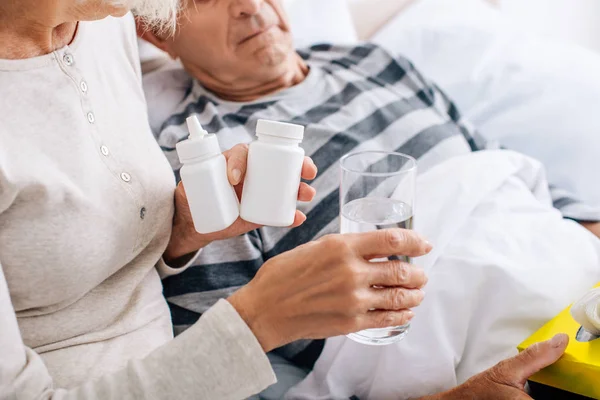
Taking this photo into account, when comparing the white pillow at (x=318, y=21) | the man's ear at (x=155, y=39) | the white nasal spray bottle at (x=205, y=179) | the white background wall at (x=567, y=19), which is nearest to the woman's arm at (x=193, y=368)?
the white nasal spray bottle at (x=205, y=179)

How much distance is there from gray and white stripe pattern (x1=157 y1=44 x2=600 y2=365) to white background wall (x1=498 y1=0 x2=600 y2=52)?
1254mm

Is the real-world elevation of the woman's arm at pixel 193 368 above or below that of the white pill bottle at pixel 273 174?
below

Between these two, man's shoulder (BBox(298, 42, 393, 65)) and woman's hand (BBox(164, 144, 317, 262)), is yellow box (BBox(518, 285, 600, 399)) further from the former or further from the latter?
man's shoulder (BBox(298, 42, 393, 65))

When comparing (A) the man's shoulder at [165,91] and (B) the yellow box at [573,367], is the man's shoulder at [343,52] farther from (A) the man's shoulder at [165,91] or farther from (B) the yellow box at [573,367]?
(B) the yellow box at [573,367]

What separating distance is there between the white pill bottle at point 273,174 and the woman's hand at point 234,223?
23mm

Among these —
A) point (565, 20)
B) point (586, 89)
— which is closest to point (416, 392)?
point (586, 89)

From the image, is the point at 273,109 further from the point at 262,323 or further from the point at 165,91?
the point at 262,323

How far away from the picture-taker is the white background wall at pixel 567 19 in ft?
8.71

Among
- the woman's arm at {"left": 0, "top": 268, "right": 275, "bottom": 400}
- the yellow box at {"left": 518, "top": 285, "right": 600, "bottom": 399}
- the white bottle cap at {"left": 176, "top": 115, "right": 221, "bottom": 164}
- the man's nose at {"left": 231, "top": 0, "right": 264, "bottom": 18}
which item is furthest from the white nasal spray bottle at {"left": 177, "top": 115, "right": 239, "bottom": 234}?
the man's nose at {"left": 231, "top": 0, "right": 264, "bottom": 18}

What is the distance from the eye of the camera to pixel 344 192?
3.06 ft

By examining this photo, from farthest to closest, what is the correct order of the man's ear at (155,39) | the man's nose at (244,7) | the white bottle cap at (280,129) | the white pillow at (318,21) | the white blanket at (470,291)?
the white pillow at (318,21) → the man's ear at (155,39) → the man's nose at (244,7) → the white blanket at (470,291) → the white bottle cap at (280,129)

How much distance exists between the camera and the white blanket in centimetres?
108

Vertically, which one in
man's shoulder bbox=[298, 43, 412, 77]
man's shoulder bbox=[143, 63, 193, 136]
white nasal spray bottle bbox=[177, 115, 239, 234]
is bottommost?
man's shoulder bbox=[143, 63, 193, 136]

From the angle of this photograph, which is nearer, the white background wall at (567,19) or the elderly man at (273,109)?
the elderly man at (273,109)
